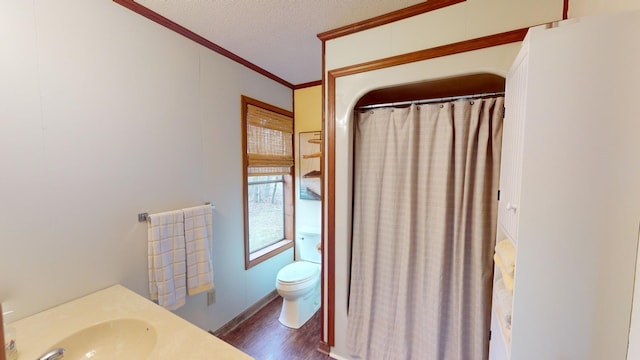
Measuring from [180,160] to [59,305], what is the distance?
3.21ft

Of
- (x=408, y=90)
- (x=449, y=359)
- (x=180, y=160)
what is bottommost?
(x=449, y=359)

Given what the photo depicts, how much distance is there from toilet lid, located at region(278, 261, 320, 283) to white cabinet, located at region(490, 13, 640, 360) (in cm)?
168

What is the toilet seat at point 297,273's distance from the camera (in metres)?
2.18

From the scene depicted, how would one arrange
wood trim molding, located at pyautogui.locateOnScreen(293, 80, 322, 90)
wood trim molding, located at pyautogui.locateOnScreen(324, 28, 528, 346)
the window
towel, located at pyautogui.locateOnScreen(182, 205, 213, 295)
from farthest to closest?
1. wood trim molding, located at pyautogui.locateOnScreen(293, 80, 322, 90)
2. the window
3. towel, located at pyautogui.locateOnScreen(182, 205, 213, 295)
4. wood trim molding, located at pyautogui.locateOnScreen(324, 28, 528, 346)

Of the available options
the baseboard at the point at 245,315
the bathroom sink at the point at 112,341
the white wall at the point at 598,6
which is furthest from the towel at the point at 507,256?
the baseboard at the point at 245,315

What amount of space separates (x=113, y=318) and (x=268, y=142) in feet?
5.93

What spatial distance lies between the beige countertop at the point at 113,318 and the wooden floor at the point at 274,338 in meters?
1.09

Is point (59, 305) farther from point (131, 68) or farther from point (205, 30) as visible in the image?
point (205, 30)

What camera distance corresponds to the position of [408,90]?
1.83 meters

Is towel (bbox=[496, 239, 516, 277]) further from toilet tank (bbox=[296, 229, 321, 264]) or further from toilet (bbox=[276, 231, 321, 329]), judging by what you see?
toilet tank (bbox=[296, 229, 321, 264])

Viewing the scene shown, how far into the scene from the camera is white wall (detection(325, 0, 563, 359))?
1.25 metres

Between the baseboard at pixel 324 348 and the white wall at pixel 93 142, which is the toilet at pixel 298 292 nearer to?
the baseboard at pixel 324 348

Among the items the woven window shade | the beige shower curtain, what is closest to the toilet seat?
the beige shower curtain

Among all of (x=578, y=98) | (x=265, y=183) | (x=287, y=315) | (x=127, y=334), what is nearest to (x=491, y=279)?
(x=578, y=98)
